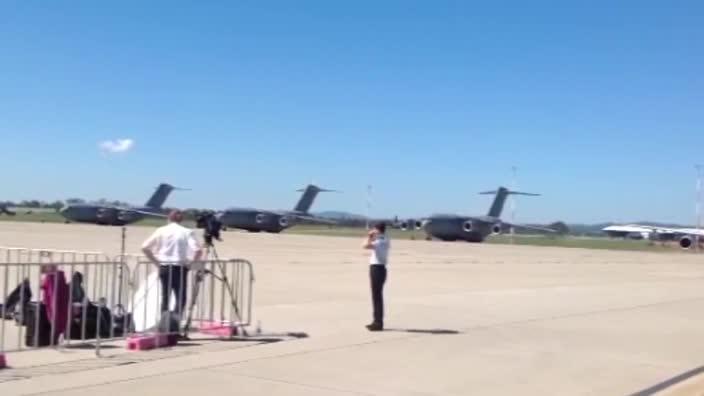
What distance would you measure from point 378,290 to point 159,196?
83810mm

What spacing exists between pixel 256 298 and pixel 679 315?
311 inches

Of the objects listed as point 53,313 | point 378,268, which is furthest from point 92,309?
point 378,268

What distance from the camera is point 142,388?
318 inches

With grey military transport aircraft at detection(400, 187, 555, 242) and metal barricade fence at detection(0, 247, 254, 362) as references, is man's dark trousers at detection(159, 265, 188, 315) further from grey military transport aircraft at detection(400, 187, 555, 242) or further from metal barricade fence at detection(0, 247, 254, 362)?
grey military transport aircraft at detection(400, 187, 555, 242)

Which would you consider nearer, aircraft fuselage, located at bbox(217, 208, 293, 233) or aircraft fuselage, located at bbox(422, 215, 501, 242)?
aircraft fuselage, located at bbox(422, 215, 501, 242)

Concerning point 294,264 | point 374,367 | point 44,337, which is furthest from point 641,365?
point 294,264

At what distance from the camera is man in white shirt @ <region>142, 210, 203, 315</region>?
1107cm

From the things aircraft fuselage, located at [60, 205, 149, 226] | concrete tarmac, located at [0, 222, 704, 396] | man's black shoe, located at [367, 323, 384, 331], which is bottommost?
concrete tarmac, located at [0, 222, 704, 396]

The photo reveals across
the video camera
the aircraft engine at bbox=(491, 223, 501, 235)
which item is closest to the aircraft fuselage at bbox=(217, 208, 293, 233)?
the aircraft engine at bbox=(491, 223, 501, 235)

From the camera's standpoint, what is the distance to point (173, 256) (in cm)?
1130

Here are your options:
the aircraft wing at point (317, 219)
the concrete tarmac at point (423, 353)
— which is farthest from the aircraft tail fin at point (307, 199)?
the concrete tarmac at point (423, 353)

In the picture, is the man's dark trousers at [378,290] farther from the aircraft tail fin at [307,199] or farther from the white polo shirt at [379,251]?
the aircraft tail fin at [307,199]

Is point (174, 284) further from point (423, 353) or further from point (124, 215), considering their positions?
point (124, 215)

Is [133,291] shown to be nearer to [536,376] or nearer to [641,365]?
[536,376]
